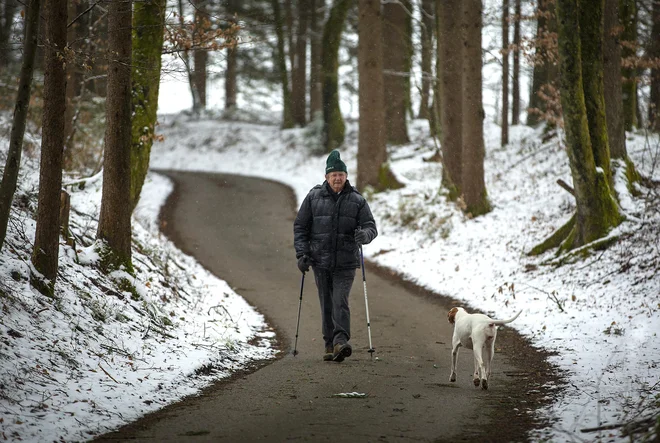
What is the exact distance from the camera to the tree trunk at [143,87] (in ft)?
35.0

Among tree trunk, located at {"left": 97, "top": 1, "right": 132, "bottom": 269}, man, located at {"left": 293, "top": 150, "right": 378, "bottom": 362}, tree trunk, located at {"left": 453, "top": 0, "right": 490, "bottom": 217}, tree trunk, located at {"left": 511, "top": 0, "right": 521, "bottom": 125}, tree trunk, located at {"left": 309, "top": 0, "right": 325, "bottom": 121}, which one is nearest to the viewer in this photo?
man, located at {"left": 293, "top": 150, "right": 378, "bottom": 362}

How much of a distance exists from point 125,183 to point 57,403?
4.48 m

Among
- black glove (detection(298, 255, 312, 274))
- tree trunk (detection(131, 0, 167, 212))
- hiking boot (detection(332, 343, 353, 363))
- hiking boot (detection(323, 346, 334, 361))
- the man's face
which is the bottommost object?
hiking boot (detection(323, 346, 334, 361))

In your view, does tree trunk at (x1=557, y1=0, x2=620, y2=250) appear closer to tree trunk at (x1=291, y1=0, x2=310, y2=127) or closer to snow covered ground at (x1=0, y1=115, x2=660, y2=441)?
snow covered ground at (x1=0, y1=115, x2=660, y2=441)

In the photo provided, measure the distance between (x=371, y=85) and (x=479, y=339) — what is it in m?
16.2

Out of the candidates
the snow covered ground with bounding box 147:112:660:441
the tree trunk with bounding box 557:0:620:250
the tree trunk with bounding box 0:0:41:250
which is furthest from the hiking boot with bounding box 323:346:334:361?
the tree trunk with bounding box 557:0:620:250

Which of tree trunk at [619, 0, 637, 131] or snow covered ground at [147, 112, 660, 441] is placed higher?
tree trunk at [619, 0, 637, 131]

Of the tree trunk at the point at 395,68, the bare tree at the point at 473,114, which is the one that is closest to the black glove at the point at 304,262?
the bare tree at the point at 473,114

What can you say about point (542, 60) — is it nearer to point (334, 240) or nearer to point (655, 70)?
point (655, 70)

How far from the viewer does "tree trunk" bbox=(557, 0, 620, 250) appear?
11.5 m

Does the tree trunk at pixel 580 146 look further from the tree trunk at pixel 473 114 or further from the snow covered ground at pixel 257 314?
the tree trunk at pixel 473 114

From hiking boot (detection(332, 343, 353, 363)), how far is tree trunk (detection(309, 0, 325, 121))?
27534mm

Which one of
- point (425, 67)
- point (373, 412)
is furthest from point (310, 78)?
point (373, 412)

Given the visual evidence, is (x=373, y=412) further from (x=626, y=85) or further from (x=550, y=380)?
(x=626, y=85)
